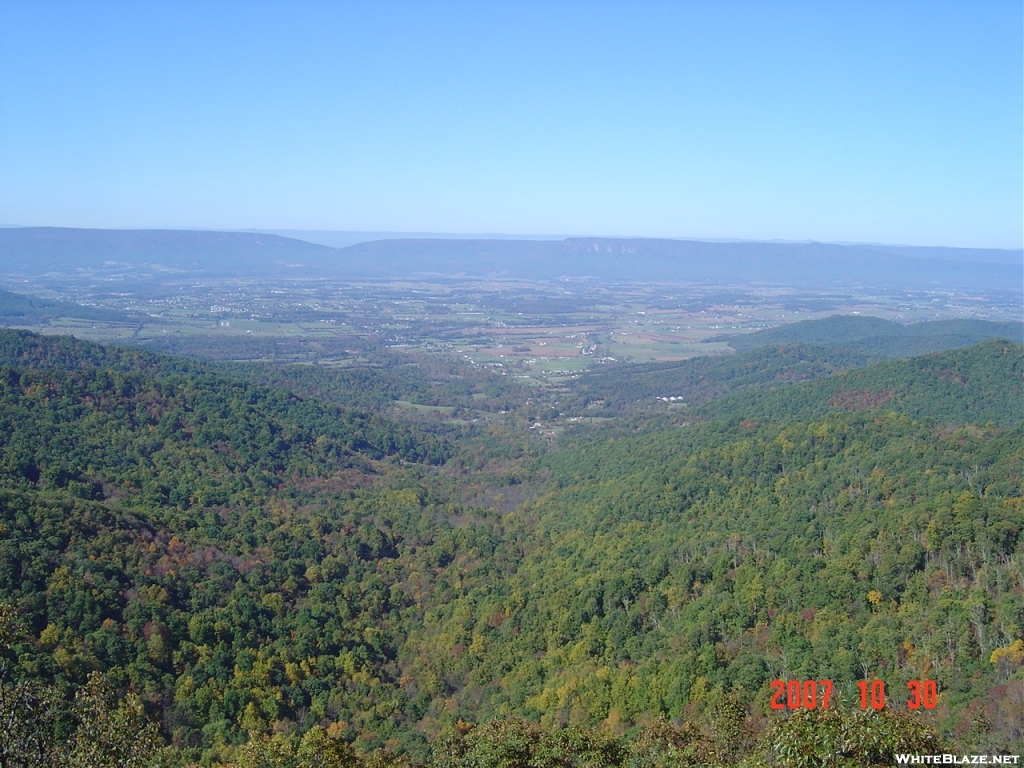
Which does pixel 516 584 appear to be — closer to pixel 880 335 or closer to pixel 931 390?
pixel 931 390

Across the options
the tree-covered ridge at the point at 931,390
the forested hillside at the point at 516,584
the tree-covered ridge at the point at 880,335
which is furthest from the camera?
the tree-covered ridge at the point at 880,335

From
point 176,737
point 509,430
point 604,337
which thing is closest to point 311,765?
point 176,737

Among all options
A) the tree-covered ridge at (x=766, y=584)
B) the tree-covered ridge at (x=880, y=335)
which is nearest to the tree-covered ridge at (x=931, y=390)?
the tree-covered ridge at (x=766, y=584)

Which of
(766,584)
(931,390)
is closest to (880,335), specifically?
(931,390)

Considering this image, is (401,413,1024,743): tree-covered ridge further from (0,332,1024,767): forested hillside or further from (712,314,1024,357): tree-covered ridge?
(712,314,1024,357): tree-covered ridge

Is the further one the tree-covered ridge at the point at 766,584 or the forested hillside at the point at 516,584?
the tree-covered ridge at the point at 766,584

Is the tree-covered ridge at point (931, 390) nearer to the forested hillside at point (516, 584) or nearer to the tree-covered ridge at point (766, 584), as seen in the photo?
the forested hillside at point (516, 584)

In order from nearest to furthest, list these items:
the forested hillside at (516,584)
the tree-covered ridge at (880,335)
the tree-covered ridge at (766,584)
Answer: the forested hillside at (516,584)
the tree-covered ridge at (766,584)
the tree-covered ridge at (880,335)
